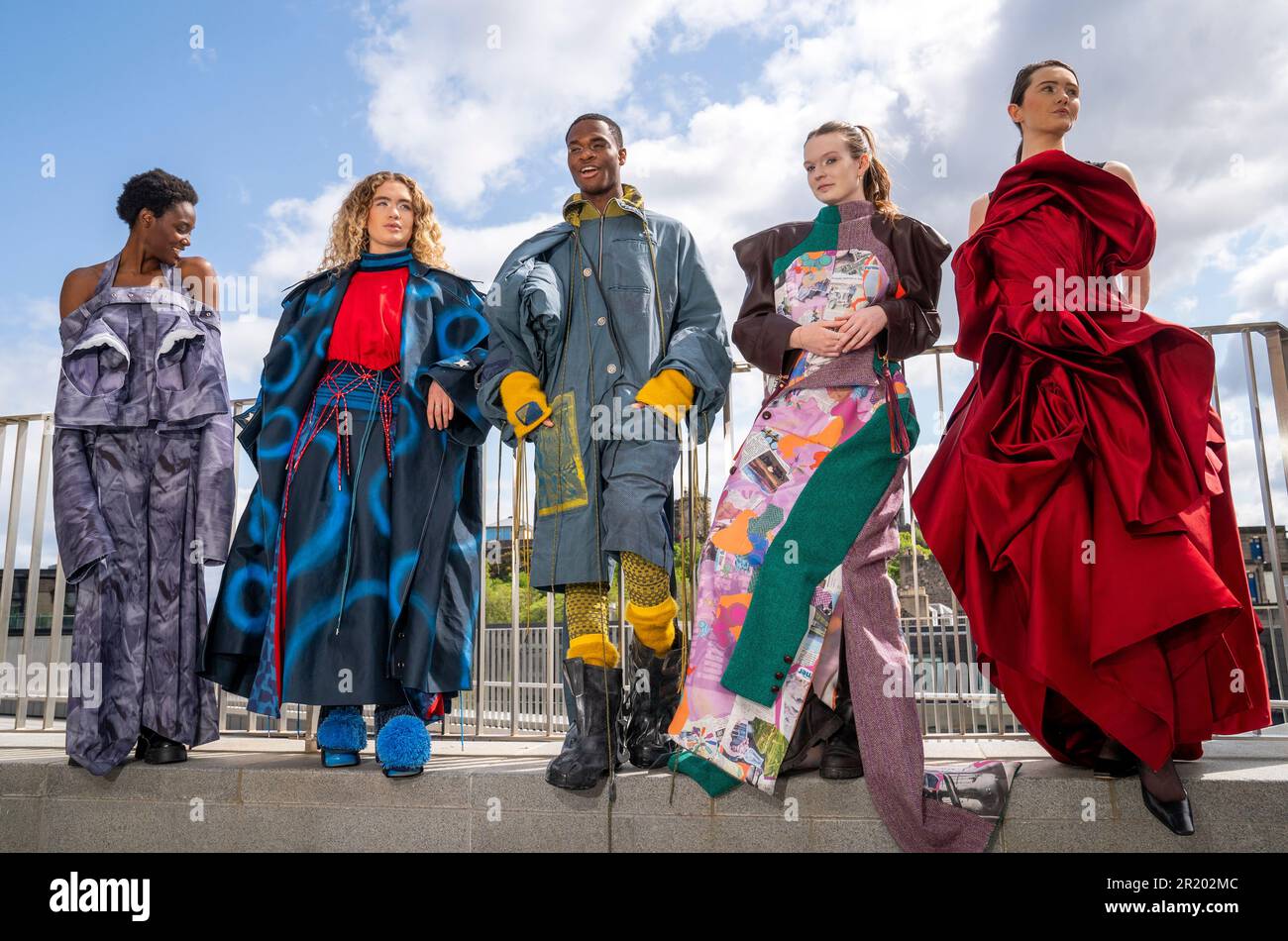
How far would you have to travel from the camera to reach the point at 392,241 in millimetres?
3389

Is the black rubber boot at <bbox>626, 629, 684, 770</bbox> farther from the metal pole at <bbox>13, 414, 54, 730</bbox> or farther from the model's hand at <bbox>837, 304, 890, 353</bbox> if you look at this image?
the metal pole at <bbox>13, 414, 54, 730</bbox>

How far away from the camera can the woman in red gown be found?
2244mm

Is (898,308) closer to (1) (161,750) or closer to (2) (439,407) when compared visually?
(2) (439,407)

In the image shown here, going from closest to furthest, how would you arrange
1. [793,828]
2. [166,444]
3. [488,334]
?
[793,828] → [488,334] → [166,444]

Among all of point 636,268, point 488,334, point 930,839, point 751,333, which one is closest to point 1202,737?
point 930,839

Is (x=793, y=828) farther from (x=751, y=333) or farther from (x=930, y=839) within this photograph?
(x=751, y=333)

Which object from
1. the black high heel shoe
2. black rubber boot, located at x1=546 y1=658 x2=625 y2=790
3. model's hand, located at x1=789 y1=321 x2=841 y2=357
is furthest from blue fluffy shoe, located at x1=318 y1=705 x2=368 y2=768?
the black high heel shoe

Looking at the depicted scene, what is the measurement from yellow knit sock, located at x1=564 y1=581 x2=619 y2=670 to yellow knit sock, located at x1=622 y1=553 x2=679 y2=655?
80mm

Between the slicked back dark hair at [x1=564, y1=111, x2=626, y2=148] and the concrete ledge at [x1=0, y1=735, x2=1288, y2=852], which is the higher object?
the slicked back dark hair at [x1=564, y1=111, x2=626, y2=148]

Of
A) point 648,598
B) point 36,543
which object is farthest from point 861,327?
point 36,543

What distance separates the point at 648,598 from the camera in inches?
107

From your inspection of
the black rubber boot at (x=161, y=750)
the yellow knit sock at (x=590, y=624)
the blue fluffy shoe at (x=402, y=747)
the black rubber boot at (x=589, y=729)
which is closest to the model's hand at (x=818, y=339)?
the yellow knit sock at (x=590, y=624)

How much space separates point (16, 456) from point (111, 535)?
1.56m

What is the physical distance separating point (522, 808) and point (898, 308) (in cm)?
178
